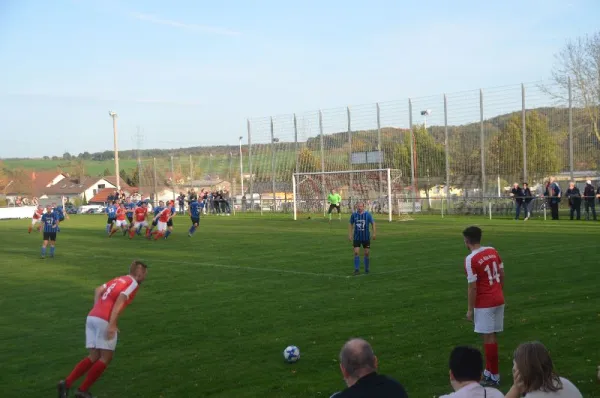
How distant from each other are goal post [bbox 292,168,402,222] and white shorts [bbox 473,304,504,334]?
35.5m

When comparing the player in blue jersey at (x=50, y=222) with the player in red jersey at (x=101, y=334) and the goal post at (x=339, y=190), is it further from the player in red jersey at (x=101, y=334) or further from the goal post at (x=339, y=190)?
the goal post at (x=339, y=190)

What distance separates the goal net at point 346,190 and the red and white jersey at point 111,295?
35161mm

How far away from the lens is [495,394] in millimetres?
5125

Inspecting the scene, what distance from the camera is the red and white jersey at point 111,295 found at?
8445 millimetres

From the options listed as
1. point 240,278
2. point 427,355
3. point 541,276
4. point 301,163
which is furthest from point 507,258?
point 301,163

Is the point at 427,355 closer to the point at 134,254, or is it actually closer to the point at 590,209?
the point at 134,254

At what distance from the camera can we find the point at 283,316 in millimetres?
12781

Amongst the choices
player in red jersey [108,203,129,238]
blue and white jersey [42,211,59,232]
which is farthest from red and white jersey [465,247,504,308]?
player in red jersey [108,203,129,238]

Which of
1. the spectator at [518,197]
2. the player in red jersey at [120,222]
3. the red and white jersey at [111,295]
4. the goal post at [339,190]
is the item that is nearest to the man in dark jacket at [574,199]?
the spectator at [518,197]

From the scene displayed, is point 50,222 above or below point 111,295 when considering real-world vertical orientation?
above

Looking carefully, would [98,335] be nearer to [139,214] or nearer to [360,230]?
[360,230]

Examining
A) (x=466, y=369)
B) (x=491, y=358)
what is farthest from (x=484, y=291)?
(x=466, y=369)

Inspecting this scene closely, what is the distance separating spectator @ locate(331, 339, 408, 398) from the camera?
4504 millimetres

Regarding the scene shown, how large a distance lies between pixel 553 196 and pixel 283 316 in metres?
26.3
